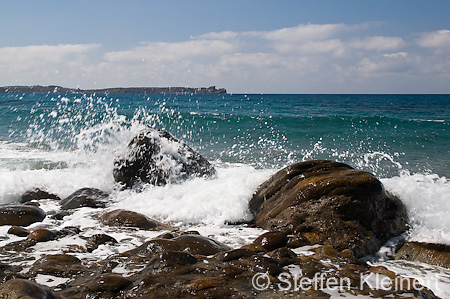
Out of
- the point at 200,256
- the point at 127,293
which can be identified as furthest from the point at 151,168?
the point at 127,293

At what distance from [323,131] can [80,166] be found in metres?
13.7

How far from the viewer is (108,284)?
3.25m

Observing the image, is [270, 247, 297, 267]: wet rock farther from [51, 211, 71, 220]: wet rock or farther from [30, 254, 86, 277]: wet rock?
[51, 211, 71, 220]: wet rock

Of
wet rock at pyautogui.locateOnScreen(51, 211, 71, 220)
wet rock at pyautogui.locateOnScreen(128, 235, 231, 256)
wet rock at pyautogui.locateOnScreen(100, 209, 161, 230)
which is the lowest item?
wet rock at pyautogui.locateOnScreen(51, 211, 71, 220)

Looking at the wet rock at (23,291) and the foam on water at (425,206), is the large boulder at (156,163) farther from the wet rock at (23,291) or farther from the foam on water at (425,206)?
the wet rock at (23,291)

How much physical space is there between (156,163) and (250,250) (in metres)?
4.92

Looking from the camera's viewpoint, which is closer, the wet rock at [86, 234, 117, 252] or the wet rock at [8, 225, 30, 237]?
the wet rock at [86, 234, 117, 252]

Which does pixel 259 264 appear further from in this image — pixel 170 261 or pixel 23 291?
pixel 23 291

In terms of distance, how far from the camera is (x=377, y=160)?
12.5 metres

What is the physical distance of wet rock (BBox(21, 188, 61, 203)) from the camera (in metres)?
8.24

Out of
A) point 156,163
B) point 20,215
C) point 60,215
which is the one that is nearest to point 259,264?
point 60,215

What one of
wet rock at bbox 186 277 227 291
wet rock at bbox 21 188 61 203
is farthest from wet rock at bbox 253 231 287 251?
wet rock at bbox 21 188 61 203

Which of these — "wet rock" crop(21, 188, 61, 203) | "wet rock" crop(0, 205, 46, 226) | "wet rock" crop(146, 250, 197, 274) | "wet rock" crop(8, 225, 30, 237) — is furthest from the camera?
"wet rock" crop(21, 188, 61, 203)

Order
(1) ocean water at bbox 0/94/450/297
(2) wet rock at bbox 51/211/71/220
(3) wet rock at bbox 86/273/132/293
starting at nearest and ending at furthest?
(3) wet rock at bbox 86/273/132/293, (1) ocean water at bbox 0/94/450/297, (2) wet rock at bbox 51/211/71/220
